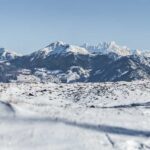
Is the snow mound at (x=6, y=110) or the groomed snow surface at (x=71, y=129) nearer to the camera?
the groomed snow surface at (x=71, y=129)

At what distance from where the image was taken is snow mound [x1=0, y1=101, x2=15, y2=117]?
80.3ft

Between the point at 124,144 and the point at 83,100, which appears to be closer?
the point at 124,144

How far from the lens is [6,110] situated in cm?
2517

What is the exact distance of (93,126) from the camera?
23.5 metres

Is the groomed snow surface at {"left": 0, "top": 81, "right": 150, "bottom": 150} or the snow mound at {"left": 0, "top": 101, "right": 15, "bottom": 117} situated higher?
the snow mound at {"left": 0, "top": 101, "right": 15, "bottom": 117}

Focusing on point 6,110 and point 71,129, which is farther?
point 6,110

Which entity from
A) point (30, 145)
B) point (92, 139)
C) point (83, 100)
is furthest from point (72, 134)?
point (83, 100)

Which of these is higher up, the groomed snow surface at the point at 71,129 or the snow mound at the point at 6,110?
the snow mound at the point at 6,110

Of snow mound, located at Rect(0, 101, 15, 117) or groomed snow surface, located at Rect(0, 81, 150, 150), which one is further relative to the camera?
snow mound, located at Rect(0, 101, 15, 117)

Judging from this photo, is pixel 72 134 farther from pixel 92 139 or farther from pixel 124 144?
pixel 124 144

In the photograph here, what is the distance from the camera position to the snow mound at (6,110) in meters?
24.5

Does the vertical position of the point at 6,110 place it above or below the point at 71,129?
above

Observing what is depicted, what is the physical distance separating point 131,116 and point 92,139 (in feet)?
23.4

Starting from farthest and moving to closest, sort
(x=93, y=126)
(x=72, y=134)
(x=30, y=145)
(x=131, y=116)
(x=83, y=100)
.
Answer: (x=83, y=100) < (x=131, y=116) < (x=93, y=126) < (x=72, y=134) < (x=30, y=145)
